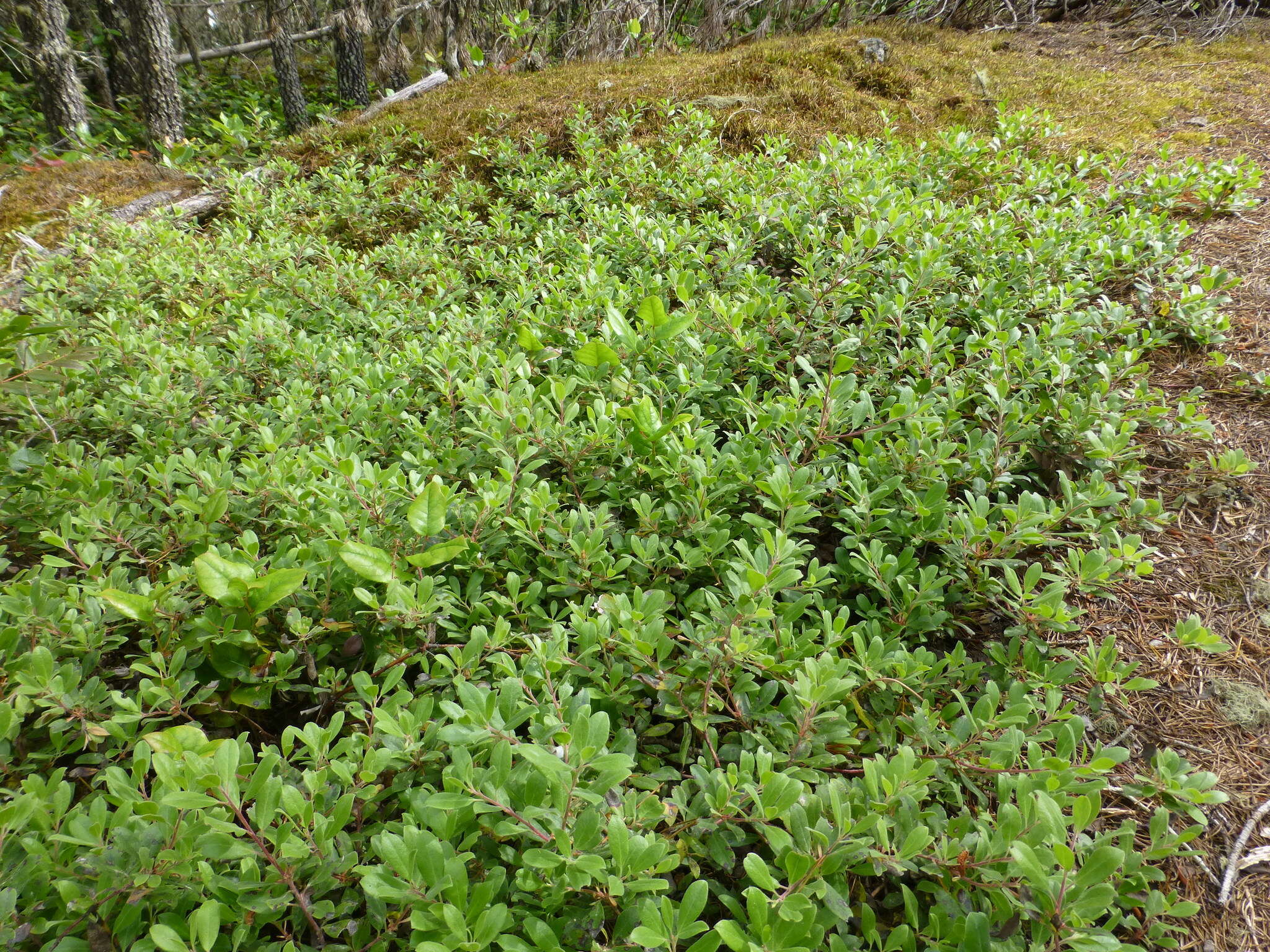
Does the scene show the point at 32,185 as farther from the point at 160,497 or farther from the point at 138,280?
the point at 160,497

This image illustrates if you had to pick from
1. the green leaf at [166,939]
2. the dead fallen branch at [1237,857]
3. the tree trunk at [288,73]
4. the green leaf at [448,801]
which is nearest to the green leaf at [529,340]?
the green leaf at [448,801]

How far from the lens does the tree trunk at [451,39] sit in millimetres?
8438

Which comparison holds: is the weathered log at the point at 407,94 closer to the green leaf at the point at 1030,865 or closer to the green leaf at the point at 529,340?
the green leaf at the point at 529,340

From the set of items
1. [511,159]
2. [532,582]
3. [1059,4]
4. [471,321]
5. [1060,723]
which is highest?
[1059,4]

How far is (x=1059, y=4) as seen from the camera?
831 centimetres

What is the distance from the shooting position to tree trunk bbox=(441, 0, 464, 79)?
27.7ft

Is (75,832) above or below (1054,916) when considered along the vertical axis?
above

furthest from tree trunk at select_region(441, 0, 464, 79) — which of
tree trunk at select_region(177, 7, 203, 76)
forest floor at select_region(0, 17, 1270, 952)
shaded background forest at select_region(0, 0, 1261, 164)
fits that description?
tree trunk at select_region(177, 7, 203, 76)

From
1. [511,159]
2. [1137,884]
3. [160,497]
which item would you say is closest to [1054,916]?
[1137,884]

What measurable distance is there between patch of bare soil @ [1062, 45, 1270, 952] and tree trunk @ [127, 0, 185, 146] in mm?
9046

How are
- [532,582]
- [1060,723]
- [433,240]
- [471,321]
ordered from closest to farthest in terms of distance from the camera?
[1060,723]
[532,582]
[471,321]
[433,240]

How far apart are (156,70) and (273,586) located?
336 inches

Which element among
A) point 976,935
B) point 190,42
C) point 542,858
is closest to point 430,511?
point 542,858

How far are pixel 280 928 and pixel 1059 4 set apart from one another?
38.0ft
